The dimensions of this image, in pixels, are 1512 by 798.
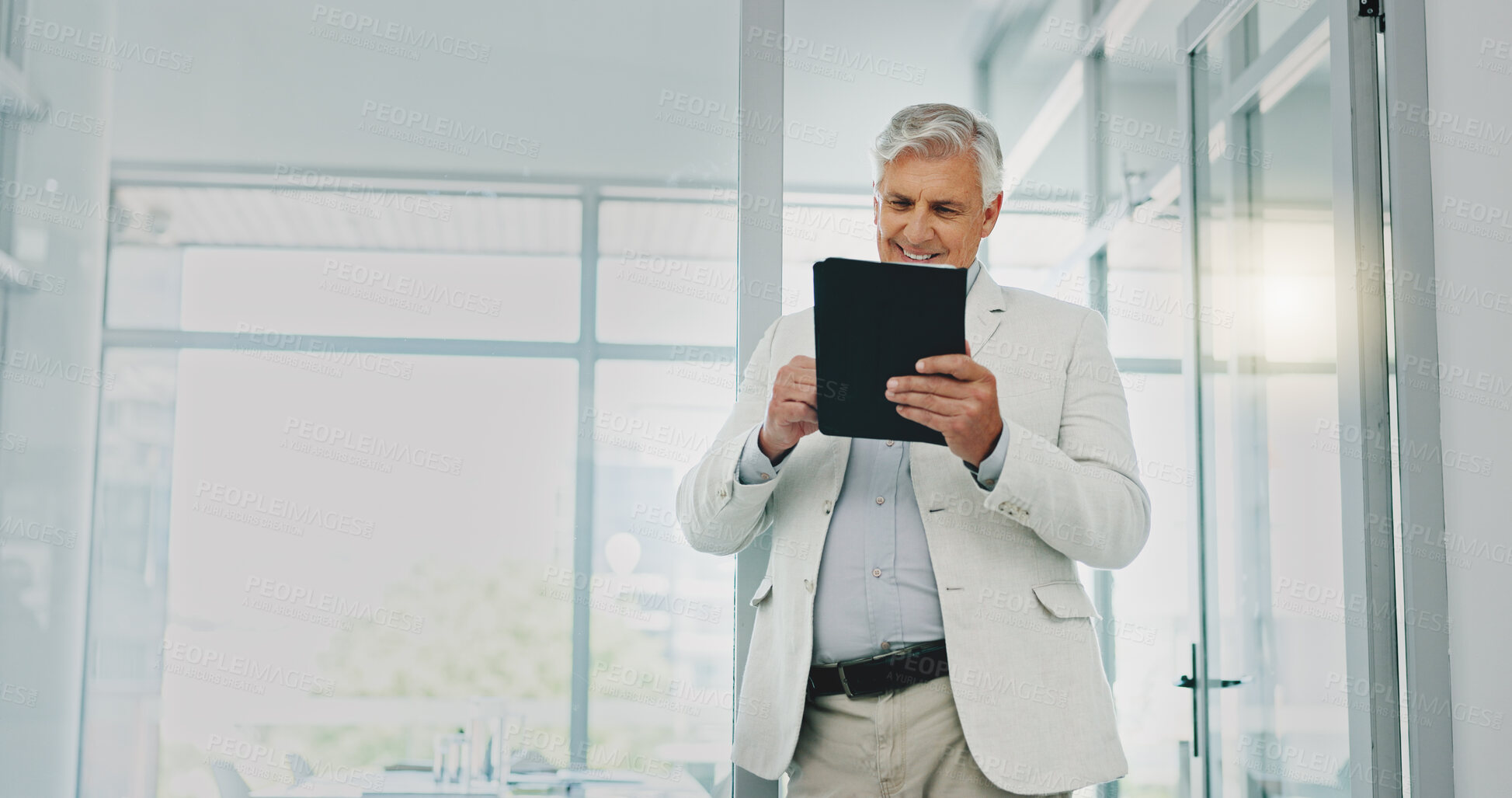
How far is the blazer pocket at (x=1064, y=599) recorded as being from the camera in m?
1.58

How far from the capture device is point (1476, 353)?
6.17ft

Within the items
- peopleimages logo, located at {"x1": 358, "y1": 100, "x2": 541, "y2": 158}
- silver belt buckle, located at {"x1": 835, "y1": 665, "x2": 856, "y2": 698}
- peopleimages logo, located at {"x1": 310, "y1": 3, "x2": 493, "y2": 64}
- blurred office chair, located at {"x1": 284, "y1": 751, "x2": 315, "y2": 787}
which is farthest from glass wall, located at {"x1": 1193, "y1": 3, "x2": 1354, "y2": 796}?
blurred office chair, located at {"x1": 284, "y1": 751, "x2": 315, "y2": 787}

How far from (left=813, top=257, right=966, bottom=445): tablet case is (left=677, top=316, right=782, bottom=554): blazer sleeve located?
230 millimetres

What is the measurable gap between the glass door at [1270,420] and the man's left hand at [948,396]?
93 centimetres

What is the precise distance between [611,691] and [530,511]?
37 cm

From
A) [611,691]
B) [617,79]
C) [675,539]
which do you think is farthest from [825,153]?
[611,691]

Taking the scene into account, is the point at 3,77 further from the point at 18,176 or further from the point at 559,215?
the point at 559,215

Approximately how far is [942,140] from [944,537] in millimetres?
609

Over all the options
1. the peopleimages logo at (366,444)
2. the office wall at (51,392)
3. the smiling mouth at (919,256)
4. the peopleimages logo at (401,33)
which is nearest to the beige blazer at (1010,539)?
the smiling mouth at (919,256)

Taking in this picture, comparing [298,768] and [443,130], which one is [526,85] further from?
[298,768]

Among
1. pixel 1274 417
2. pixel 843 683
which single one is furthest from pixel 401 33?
pixel 1274 417

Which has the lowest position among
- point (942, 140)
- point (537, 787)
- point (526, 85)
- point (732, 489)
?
point (537, 787)

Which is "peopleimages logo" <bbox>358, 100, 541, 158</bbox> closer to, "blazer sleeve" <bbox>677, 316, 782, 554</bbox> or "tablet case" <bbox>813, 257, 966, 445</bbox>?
"blazer sleeve" <bbox>677, 316, 782, 554</bbox>

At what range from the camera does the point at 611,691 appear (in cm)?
208
